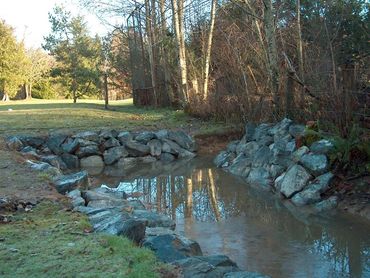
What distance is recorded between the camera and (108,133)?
13.8m

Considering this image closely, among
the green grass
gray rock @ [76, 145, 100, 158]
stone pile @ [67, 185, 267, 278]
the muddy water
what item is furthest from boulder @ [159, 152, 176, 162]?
the green grass

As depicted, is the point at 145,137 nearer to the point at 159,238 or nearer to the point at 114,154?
the point at 114,154

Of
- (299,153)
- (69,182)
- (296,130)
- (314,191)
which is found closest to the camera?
(69,182)

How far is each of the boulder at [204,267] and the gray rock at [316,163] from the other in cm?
459

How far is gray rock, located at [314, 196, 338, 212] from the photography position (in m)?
7.72

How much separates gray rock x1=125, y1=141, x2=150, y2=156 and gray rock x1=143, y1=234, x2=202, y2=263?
885 centimetres

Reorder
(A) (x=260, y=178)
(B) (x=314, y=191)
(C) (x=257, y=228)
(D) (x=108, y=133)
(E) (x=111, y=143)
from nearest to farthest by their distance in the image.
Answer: (C) (x=257, y=228) < (B) (x=314, y=191) < (A) (x=260, y=178) < (E) (x=111, y=143) < (D) (x=108, y=133)

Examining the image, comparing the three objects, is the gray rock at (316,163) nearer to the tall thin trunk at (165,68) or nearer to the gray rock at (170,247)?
the gray rock at (170,247)

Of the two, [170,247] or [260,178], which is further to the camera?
[260,178]

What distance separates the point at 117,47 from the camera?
3691cm

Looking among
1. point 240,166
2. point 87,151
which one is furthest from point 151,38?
point 240,166

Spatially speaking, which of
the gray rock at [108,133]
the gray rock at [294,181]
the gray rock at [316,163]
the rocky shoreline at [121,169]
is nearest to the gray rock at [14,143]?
the rocky shoreline at [121,169]

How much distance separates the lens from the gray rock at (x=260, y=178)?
387 inches

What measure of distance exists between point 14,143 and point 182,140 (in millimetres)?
4832
